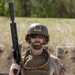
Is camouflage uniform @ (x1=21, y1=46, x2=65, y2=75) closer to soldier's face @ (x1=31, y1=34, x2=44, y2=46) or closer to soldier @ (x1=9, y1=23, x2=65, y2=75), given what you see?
soldier @ (x1=9, y1=23, x2=65, y2=75)

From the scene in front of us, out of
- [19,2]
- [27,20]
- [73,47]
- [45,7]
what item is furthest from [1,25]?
[45,7]

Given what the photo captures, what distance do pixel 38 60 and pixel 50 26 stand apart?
1084cm

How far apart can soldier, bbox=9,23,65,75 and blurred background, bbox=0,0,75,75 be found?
6231 mm

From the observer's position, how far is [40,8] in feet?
78.6

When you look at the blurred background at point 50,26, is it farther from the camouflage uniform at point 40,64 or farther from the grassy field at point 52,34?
the camouflage uniform at point 40,64

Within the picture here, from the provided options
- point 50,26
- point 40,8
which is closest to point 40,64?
point 50,26

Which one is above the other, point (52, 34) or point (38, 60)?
point (38, 60)

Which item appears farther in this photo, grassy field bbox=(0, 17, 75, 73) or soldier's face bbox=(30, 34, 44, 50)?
grassy field bbox=(0, 17, 75, 73)

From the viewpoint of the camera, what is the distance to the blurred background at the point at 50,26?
10.7 meters

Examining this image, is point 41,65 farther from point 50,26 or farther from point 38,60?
point 50,26

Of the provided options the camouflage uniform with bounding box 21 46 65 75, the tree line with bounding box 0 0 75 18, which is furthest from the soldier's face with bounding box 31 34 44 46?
the tree line with bounding box 0 0 75 18

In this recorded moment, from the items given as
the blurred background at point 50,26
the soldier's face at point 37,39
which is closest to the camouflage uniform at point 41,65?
the soldier's face at point 37,39

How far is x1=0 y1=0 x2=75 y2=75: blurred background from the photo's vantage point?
10.7 meters

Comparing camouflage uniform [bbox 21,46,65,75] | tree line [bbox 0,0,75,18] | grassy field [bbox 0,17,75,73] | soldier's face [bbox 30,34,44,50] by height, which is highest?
soldier's face [bbox 30,34,44,50]
